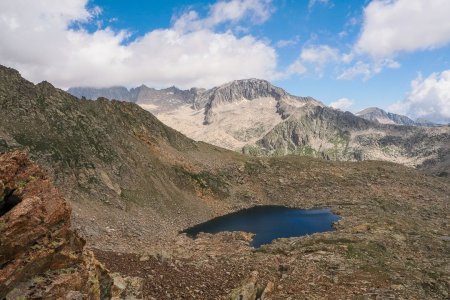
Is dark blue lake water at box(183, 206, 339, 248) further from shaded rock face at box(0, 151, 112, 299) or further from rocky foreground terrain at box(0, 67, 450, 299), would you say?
shaded rock face at box(0, 151, 112, 299)

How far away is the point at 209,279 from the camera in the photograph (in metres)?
29.3

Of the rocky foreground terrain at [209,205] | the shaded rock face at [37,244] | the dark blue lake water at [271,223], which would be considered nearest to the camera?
the shaded rock face at [37,244]

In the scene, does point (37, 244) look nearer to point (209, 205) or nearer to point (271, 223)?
point (271, 223)

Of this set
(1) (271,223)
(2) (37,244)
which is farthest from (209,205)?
(2) (37,244)

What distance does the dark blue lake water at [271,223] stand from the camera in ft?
262

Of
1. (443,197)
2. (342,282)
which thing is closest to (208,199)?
(342,282)

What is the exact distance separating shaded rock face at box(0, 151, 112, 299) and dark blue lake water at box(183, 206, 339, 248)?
Result: 55.9 m

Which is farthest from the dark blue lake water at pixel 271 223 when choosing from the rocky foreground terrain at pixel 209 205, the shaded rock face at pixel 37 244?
the shaded rock face at pixel 37 244

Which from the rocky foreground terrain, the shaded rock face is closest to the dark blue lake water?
the rocky foreground terrain

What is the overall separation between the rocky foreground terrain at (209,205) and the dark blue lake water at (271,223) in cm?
340

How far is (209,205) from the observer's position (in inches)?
3868

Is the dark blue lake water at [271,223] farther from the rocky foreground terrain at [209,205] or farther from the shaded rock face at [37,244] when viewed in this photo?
the shaded rock face at [37,244]

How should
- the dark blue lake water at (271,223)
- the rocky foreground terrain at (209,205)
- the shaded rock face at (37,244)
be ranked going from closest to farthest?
the shaded rock face at (37,244) < the rocky foreground terrain at (209,205) < the dark blue lake water at (271,223)

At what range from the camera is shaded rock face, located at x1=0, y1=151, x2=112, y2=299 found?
48.2 ft
